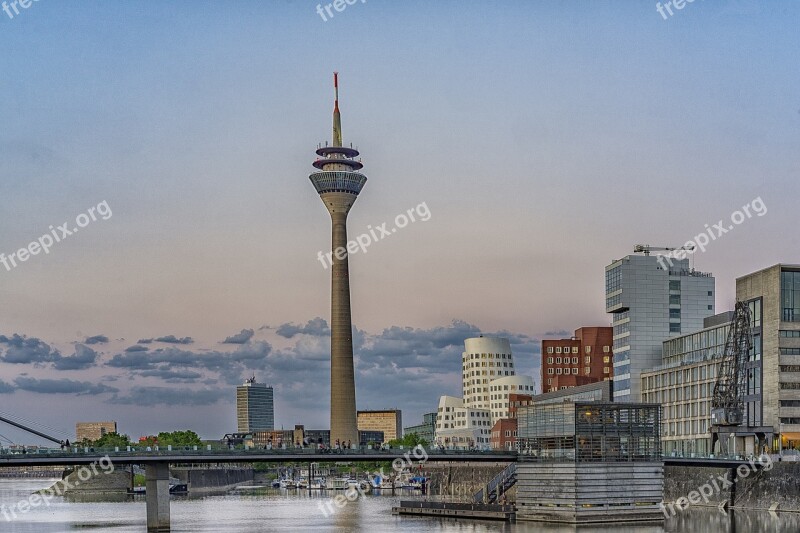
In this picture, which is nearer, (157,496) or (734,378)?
(157,496)

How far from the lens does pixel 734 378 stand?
169625 mm

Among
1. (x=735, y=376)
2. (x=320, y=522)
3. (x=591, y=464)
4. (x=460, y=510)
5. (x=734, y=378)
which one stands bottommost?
(x=320, y=522)

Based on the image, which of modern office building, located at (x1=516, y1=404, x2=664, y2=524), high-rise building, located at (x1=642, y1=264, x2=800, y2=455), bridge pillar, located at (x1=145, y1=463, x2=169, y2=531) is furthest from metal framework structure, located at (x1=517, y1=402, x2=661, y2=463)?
bridge pillar, located at (x1=145, y1=463, x2=169, y2=531)

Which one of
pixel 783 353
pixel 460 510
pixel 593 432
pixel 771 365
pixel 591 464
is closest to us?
Answer: pixel 591 464

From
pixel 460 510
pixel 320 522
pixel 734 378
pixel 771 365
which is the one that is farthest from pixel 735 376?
pixel 320 522

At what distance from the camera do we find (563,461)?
132 metres

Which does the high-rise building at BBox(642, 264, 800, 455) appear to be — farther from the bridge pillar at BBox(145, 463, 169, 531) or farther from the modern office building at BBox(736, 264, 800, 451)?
the bridge pillar at BBox(145, 463, 169, 531)

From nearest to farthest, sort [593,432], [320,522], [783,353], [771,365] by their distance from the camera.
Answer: [593,432]
[320,522]
[783,353]
[771,365]

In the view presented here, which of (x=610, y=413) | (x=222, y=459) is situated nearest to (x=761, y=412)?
(x=610, y=413)

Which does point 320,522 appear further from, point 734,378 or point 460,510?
point 734,378

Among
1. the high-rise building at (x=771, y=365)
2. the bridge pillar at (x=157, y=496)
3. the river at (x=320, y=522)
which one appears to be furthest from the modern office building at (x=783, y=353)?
the bridge pillar at (x=157, y=496)

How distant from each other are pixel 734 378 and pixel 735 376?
315mm

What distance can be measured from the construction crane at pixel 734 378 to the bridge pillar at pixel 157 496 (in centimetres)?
8083

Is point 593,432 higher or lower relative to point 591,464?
higher
